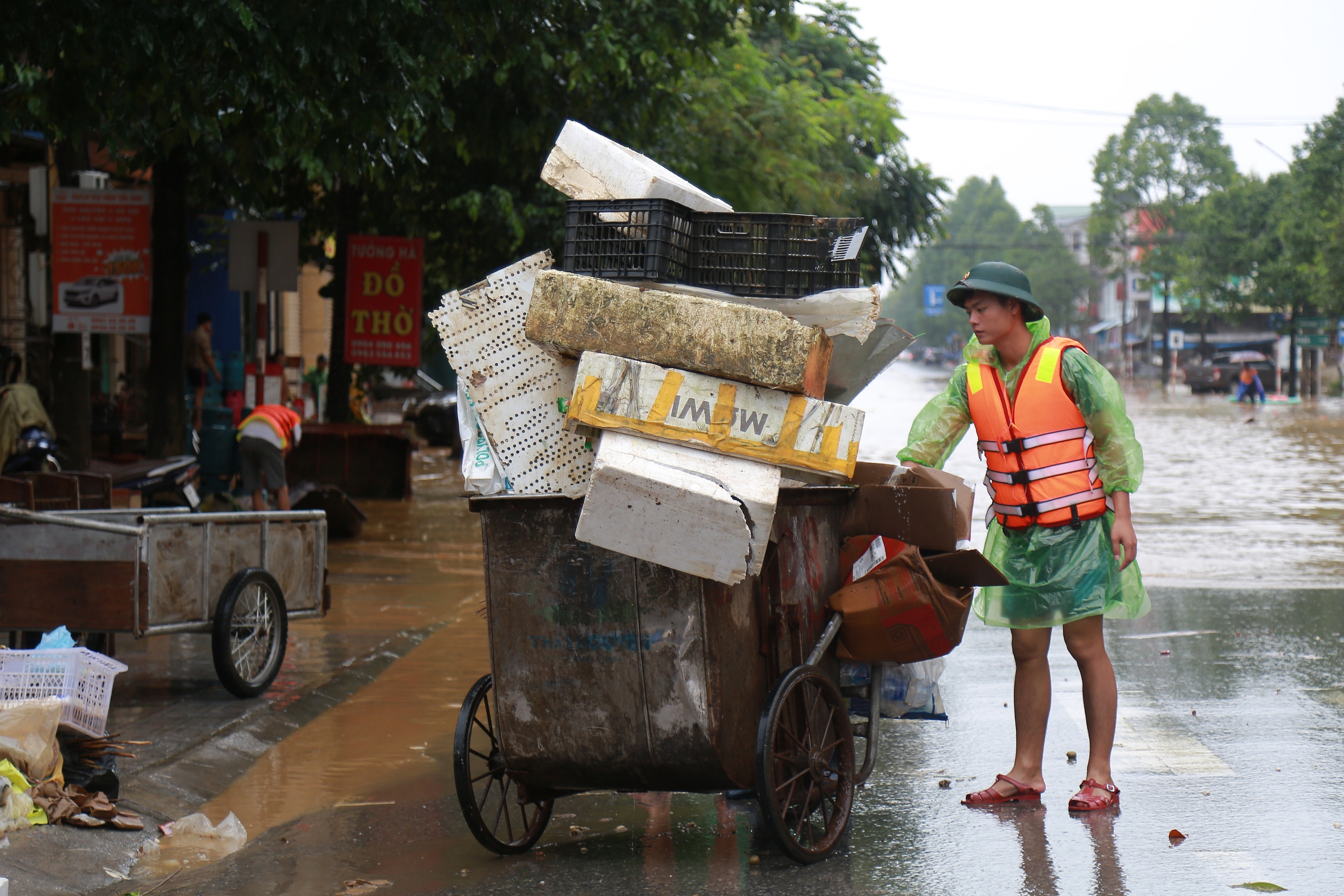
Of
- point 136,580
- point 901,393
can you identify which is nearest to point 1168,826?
point 136,580

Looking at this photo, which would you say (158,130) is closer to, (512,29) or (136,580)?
(512,29)

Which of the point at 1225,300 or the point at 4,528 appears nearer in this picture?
the point at 4,528

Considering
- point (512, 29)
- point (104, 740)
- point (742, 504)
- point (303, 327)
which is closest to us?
point (742, 504)

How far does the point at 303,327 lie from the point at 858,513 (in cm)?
2884

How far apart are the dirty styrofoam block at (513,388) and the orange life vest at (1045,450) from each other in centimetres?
153

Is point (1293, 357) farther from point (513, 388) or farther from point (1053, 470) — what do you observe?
point (513, 388)

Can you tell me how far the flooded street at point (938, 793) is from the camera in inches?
171

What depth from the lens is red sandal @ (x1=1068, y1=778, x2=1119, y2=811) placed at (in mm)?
4840

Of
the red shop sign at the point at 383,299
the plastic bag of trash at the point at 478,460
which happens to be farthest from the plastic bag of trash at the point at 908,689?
the red shop sign at the point at 383,299

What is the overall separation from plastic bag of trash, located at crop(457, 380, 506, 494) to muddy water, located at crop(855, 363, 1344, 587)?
Answer: 4.09 meters

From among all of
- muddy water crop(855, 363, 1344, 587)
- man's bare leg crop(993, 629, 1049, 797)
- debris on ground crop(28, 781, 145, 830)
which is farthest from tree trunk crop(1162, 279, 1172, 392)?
debris on ground crop(28, 781, 145, 830)

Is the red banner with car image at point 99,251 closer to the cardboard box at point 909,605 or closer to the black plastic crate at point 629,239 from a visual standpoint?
the black plastic crate at point 629,239

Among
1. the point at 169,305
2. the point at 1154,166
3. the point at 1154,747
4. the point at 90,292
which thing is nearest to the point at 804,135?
the point at 169,305

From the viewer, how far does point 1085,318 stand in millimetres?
105812
